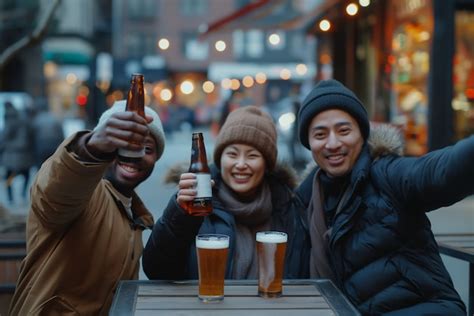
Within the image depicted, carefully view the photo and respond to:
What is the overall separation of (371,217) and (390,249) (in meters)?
0.16

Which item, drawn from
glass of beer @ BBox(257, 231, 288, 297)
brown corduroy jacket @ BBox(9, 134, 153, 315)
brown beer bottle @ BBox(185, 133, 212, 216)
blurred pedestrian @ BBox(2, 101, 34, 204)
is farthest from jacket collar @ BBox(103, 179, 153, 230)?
blurred pedestrian @ BBox(2, 101, 34, 204)

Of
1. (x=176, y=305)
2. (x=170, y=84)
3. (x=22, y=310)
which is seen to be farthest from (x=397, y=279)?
(x=170, y=84)

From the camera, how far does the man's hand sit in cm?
262

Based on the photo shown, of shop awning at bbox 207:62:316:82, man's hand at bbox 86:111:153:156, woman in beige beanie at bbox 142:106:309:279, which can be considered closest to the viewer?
man's hand at bbox 86:111:153:156

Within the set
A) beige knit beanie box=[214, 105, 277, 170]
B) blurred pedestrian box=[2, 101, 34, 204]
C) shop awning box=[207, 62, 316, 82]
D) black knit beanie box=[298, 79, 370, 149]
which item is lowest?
blurred pedestrian box=[2, 101, 34, 204]

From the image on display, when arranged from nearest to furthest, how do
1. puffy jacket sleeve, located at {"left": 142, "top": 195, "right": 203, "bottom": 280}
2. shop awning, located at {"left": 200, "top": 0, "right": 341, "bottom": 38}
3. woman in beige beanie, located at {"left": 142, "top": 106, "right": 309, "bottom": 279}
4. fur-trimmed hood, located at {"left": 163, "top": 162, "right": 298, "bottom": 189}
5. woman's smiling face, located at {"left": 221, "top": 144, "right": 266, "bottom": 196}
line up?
puffy jacket sleeve, located at {"left": 142, "top": 195, "right": 203, "bottom": 280} → woman in beige beanie, located at {"left": 142, "top": 106, "right": 309, "bottom": 279} → woman's smiling face, located at {"left": 221, "top": 144, "right": 266, "bottom": 196} → fur-trimmed hood, located at {"left": 163, "top": 162, "right": 298, "bottom": 189} → shop awning, located at {"left": 200, "top": 0, "right": 341, "bottom": 38}

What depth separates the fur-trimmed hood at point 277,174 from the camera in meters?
3.90

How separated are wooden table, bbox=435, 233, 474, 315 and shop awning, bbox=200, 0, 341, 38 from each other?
9.87 meters

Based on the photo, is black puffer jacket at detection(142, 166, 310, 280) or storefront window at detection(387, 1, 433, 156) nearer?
black puffer jacket at detection(142, 166, 310, 280)

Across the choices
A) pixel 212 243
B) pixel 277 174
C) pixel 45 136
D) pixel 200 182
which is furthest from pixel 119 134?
pixel 45 136

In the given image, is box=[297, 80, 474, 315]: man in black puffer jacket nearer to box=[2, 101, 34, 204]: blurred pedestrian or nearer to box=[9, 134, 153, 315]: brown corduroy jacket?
box=[9, 134, 153, 315]: brown corduroy jacket

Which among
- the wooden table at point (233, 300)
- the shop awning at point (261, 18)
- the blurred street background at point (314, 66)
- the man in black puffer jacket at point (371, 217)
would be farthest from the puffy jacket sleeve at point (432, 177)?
the shop awning at point (261, 18)

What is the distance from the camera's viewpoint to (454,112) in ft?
43.0

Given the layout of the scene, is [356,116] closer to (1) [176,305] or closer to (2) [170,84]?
(1) [176,305]
